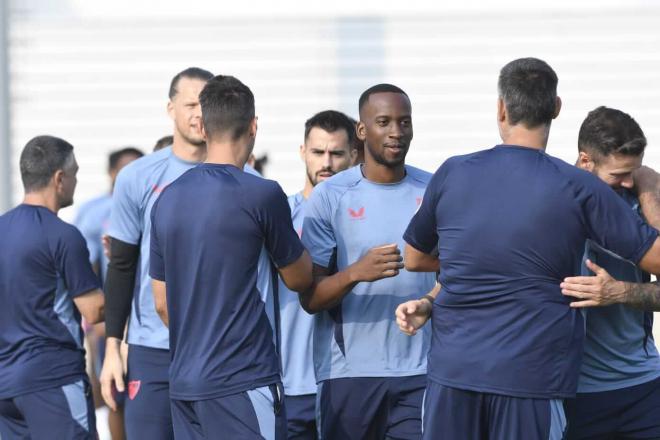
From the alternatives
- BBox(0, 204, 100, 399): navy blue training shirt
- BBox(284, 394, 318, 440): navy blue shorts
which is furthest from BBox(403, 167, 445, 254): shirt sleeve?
BBox(0, 204, 100, 399): navy blue training shirt

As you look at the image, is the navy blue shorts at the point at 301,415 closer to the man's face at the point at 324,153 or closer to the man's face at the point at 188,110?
the man's face at the point at 324,153

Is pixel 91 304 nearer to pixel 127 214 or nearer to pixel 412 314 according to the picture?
pixel 127 214

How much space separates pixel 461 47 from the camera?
1423 cm

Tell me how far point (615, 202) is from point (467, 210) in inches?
22.2

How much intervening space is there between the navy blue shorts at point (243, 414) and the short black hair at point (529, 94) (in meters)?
1.49

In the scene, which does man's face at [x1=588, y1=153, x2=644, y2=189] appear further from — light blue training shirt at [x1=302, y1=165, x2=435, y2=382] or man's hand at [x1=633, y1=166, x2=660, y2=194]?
light blue training shirt at [x1=302, y1=165, x2=435, y2=382]

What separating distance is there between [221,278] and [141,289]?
5.36 ft

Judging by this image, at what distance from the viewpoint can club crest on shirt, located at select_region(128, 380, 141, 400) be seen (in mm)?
6254

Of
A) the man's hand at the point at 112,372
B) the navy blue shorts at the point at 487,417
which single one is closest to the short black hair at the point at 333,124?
the man's hand at the point at 112,372

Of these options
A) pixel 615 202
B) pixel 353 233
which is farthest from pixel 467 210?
pixel 353 233

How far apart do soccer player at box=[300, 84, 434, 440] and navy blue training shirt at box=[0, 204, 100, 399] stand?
1.39m

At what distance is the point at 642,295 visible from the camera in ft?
15.3

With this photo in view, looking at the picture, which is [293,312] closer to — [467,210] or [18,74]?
[467,210]

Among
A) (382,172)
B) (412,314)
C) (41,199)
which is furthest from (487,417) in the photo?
(41,199)
